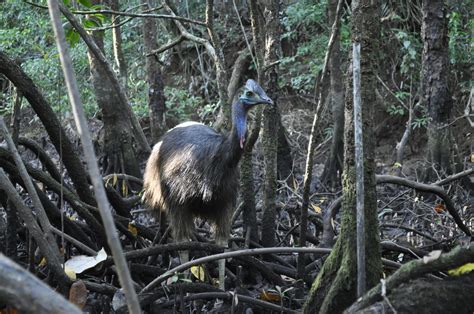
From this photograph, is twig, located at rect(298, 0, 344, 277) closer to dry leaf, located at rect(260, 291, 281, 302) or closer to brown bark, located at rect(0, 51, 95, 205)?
dry leaf, located at rect(260, 291, 281, 302)

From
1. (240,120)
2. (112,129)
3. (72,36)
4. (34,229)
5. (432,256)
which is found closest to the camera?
(432,256)

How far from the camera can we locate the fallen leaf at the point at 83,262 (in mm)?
4191

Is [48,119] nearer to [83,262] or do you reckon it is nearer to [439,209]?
[83,262]

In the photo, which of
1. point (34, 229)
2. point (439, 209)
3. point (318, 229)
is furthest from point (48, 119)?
point (439, 209)

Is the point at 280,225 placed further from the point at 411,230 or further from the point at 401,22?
the point at 401,22

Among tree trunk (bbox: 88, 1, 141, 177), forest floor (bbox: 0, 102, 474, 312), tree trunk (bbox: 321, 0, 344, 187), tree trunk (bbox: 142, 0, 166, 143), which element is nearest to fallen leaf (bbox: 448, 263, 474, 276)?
forest floor (bbox: 0, 102, 474, 312)

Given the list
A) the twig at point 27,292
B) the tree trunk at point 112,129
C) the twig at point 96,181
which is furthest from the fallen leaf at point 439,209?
the twig at point 27,292

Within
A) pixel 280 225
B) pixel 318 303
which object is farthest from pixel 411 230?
pixel 318 303

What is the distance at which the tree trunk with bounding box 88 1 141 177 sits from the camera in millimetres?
8867

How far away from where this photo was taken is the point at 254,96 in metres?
5.43

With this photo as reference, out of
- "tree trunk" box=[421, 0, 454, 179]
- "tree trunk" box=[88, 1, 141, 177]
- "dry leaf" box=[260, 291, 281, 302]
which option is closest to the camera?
"dry leaf" box=[260, 291, 281, 302]

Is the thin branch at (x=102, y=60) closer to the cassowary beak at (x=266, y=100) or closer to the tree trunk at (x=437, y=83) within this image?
the cassowary beak at (x=266, y=100)

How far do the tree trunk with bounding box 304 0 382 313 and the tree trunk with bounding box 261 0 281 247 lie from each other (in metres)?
1.85

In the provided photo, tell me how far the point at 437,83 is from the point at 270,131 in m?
3.57
